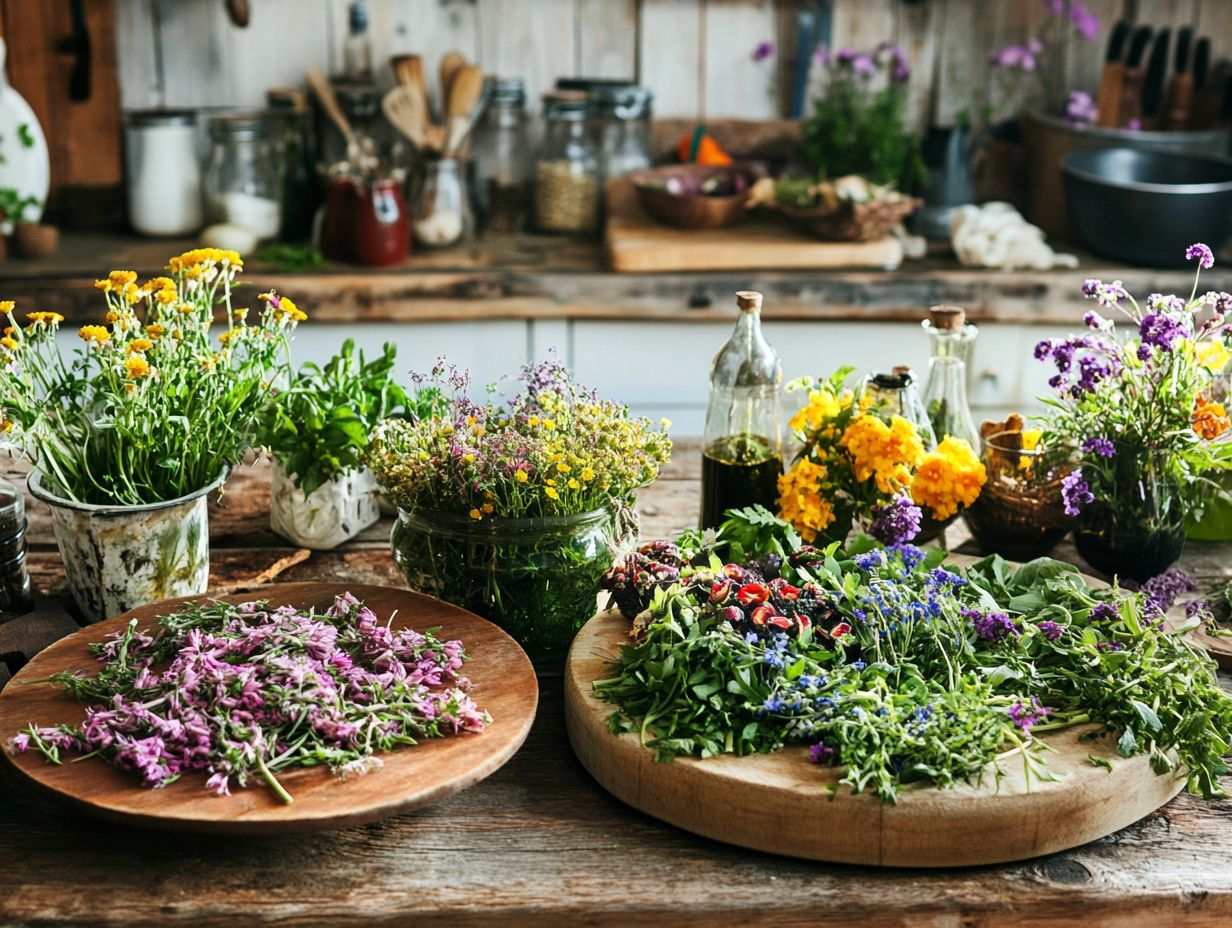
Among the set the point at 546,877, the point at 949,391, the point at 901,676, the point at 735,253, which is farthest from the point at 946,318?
the point at 735,253

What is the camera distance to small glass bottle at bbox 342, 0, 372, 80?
9.38 ft

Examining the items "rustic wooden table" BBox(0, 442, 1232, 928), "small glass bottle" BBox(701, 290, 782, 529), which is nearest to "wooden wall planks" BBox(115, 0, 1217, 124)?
"small glass bottle" BBox(701, 290, 782, 529)

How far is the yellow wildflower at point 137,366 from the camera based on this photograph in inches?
41.9

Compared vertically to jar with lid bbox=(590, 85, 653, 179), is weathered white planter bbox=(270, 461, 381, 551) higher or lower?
lower

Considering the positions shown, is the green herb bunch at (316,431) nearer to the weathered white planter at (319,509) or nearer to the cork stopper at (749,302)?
the weathered white planter at (319,509)

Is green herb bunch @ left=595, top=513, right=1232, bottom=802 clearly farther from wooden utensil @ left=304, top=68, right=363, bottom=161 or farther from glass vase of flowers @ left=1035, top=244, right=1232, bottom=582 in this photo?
wooden utensil @ left=304, top=68, right=363, bottom=161

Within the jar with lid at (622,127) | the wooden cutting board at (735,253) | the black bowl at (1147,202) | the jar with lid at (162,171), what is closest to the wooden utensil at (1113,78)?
the black bowl at (1147,202)

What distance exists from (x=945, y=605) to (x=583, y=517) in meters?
0.32

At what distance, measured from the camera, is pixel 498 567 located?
3.83 ft

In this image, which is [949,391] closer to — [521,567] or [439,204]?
[521,567]

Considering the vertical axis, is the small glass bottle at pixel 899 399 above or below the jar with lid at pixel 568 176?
below

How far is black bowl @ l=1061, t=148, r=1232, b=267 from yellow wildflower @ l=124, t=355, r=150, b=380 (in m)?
2.08

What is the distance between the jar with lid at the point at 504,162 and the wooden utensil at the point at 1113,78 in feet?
4.38

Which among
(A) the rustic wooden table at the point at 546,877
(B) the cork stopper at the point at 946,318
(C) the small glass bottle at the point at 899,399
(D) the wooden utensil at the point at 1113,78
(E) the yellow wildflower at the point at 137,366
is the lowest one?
(A) the rustic wooden table at the point at 546,877
